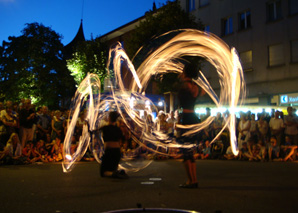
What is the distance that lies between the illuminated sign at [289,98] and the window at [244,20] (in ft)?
21.6

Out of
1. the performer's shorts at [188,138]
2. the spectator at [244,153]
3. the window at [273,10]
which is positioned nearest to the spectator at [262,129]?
the spectator at [244,153]

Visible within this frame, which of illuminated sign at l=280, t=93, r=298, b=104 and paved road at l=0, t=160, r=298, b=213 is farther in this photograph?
illuminated sign at l=280, t=93, r=298, b=104

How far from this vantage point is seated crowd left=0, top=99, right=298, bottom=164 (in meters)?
10.7

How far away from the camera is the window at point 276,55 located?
2083 cm

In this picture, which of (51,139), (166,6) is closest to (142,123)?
(51,139)

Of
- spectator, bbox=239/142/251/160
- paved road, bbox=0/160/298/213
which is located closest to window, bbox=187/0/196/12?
spectator, bbox=239/142/251/160

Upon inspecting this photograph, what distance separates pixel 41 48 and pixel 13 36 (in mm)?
7299

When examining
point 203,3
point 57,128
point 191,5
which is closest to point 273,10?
point 203,3

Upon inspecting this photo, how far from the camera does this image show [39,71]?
3862cm

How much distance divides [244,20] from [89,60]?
15.1m

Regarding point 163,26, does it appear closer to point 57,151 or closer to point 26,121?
point 57,151

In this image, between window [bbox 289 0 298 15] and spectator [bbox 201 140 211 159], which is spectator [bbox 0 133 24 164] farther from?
window [bbox 289 0 298 15]

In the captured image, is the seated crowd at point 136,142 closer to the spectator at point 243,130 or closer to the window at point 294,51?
the spectator at point 243,130

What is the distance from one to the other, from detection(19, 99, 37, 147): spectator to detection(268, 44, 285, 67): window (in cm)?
1691
